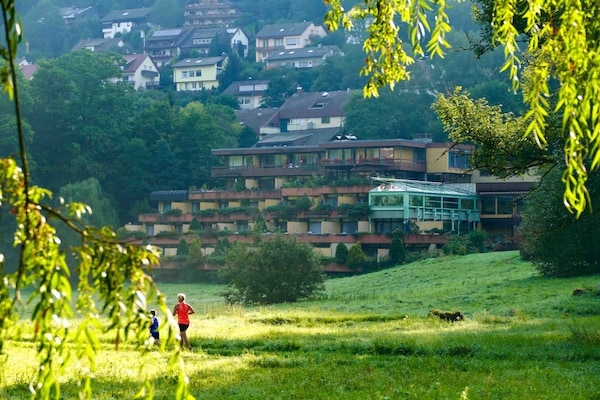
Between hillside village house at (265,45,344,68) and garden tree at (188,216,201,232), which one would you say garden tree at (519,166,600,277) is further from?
hillside village house at (265,45,344,68)

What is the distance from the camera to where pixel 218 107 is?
409 ft

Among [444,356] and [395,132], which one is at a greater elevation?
[395,132]

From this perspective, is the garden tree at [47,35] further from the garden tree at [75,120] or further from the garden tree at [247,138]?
the garden tree at [75,120]

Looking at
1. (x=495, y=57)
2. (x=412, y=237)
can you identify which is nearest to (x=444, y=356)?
(x=412, y=237)

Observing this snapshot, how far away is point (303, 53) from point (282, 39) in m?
10.9

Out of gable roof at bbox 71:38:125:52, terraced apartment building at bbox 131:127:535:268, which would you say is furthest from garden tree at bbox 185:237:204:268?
gable roof at bbox 71:38:125:52

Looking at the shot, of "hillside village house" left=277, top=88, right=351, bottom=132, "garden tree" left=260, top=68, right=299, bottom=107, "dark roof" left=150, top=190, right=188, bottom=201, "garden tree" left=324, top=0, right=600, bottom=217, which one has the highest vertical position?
"garden tree" left=260, top=68, right=299, bottom=107

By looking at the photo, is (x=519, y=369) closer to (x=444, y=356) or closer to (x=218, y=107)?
(x=444, y=356)

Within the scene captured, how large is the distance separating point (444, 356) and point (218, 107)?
105 meters

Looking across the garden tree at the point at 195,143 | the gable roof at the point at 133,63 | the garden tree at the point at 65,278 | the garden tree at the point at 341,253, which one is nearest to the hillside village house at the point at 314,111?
the garden tree at the point at 195,143

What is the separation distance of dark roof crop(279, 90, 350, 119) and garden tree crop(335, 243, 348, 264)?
50.0 meters

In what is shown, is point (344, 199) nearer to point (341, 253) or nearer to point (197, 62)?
point (341, 253)

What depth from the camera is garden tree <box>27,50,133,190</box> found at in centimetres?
9969

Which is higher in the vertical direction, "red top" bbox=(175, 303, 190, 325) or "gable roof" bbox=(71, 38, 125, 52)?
"gable roof" bbox=(71, 38, 125, 52)
